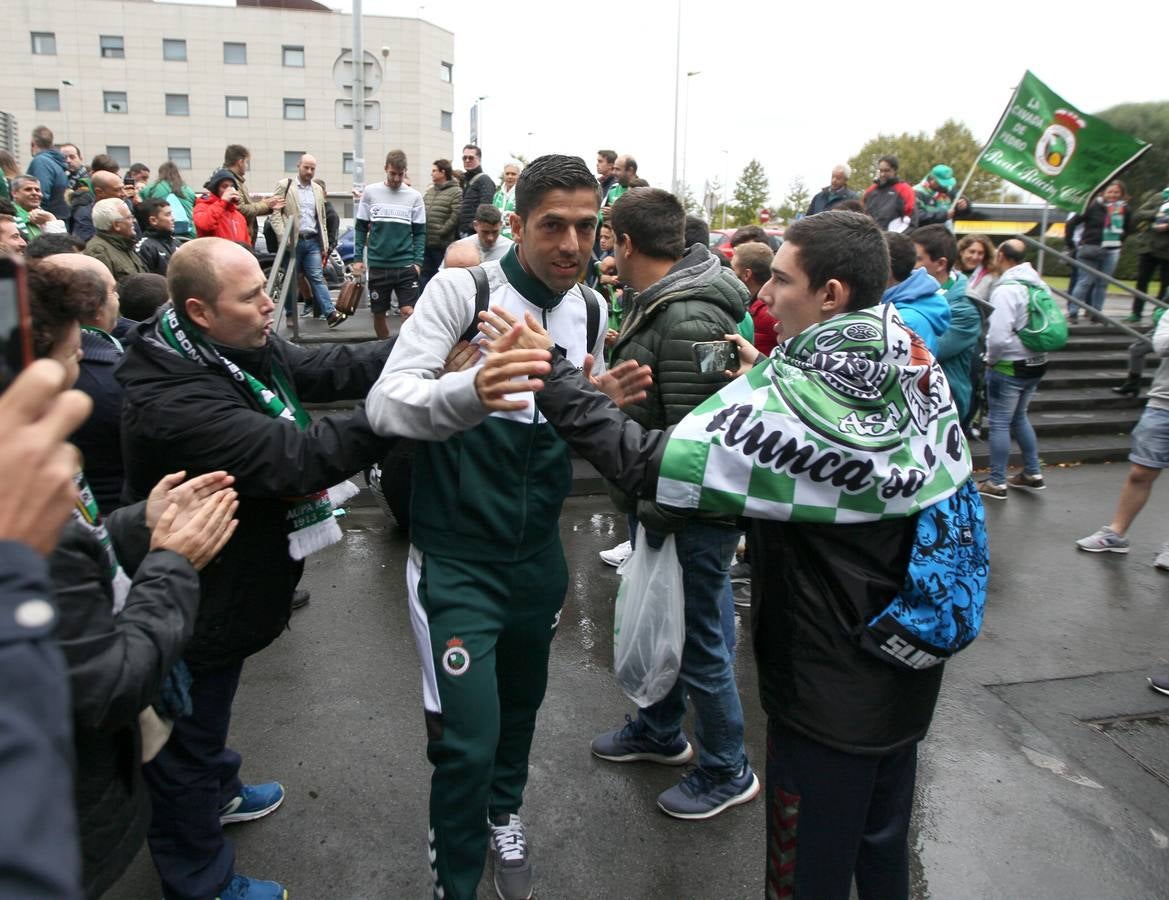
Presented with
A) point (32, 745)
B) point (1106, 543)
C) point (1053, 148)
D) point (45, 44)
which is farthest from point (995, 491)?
point (45, 44)

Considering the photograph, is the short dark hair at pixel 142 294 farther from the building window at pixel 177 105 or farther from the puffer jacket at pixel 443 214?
the building window at pixel 177 105

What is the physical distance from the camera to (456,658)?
2291 mm

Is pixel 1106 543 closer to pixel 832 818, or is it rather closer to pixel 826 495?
pixel 832 818

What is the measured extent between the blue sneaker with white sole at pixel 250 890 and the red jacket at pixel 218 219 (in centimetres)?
694

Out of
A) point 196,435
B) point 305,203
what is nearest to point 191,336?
point 196,435

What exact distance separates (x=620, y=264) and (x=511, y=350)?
1.47 metres

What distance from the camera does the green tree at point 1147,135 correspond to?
94.4 ft

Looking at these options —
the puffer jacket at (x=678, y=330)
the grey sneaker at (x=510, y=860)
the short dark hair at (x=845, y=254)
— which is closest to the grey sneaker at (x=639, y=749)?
the grey sneaker at (x=510, y=860)

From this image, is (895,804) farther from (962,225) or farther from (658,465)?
(962,225)

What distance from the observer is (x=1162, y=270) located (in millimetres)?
11938

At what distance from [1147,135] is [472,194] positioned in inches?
1281

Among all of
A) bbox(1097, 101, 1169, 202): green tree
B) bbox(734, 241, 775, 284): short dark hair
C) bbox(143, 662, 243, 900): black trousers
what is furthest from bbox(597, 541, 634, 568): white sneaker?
bbox(1097, 101, 1169, 202): green tree

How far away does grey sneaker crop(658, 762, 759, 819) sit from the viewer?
3.04 meters

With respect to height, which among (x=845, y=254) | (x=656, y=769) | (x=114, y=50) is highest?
(x=114, y=50)
